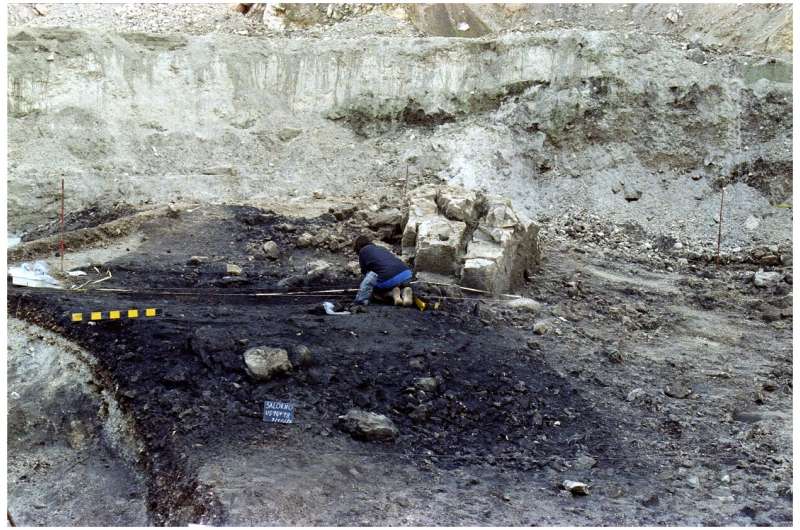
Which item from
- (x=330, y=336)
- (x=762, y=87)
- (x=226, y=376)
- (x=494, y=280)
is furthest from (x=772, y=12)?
(x=226, y=376)

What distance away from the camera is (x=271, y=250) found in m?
12.7

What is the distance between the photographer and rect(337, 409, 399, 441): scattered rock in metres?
7.13

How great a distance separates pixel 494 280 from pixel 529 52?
945 centimetres

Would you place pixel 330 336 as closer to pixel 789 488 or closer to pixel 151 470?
pixel 151 470

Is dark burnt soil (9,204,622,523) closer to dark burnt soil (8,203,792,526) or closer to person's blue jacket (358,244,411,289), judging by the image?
dark burnt soil (8,203,792,526)

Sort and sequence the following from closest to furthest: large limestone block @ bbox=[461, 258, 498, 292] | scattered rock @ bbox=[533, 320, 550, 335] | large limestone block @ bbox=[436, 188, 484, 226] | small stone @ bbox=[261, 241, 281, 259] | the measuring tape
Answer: the measuring tape < scattered rock @ bbox=[533, 320, 550, 335] < large limestone block @ bbox=[461, 258, 498, 292] < large limestone block @ bbox=[436, 188, 484, 226] < small stone @ bbox=[261, 241, 281, 259]

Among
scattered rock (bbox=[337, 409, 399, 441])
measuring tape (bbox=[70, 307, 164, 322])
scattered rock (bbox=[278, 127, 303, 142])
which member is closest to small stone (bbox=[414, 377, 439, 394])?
scattered rock (bbox=[337, 409, 399, 441])

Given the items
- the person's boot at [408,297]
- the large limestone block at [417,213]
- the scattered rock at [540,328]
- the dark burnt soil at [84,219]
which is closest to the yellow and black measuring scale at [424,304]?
the person's boot at [408,297]

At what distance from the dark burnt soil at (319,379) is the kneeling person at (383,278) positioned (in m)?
0.27

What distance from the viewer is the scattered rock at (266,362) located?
7699mm

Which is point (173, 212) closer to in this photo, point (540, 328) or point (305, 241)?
point (305, 241)

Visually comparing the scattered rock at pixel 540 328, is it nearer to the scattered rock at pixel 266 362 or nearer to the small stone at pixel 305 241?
the scattered rock at pixel 266 362

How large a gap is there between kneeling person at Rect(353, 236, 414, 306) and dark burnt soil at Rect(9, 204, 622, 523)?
27 centimetres

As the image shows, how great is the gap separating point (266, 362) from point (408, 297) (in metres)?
2.77
